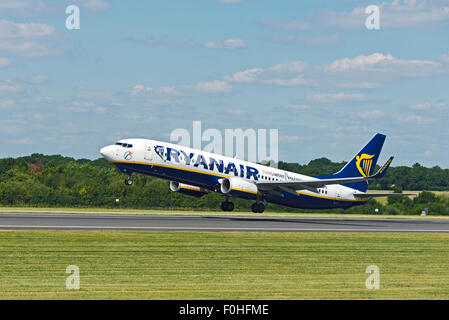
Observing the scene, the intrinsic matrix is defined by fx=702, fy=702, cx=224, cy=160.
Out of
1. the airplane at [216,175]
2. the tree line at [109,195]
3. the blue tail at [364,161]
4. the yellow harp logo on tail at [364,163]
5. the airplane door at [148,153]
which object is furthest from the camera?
the tree line at [109,195]

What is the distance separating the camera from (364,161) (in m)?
69.4

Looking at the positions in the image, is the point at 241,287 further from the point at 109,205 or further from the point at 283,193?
the point at 109,205

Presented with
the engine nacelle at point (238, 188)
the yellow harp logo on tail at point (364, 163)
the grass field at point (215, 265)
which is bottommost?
the grass field at point (215, 265)

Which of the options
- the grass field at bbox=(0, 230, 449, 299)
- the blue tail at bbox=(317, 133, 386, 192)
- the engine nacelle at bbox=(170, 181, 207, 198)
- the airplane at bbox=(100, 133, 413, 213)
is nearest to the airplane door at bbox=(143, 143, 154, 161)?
the airplane at bbox=(100, 133, 413, 213)

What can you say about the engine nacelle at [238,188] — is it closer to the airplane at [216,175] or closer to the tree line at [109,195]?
the airplane at [216,175]

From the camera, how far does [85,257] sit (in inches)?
999

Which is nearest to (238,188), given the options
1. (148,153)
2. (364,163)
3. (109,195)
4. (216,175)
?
(216,175)

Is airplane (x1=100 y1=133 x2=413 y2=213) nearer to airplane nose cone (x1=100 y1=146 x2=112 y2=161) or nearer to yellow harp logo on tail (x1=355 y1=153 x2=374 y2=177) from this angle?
airplane nose cone (x1=100 y1=146 x2=112 y2=161)

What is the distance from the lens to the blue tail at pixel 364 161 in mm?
69062

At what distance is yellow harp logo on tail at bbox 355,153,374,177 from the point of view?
6919cm

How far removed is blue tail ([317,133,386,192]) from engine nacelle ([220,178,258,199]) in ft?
44.7

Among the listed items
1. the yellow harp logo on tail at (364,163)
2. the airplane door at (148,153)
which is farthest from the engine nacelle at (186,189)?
the yellow harp logo on tail at (364,163)

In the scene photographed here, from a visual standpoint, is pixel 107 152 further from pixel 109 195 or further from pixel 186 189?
pixel 109 195
